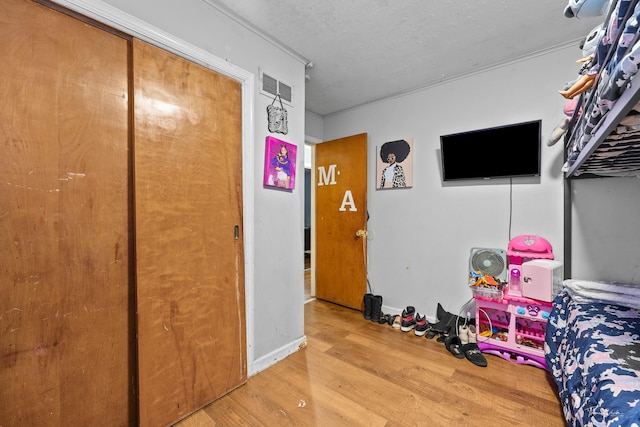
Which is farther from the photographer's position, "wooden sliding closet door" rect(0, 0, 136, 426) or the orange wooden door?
the orange wooden door

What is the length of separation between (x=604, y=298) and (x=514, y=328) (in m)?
0.59

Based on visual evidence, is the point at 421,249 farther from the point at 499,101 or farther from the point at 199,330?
the point at 199,330

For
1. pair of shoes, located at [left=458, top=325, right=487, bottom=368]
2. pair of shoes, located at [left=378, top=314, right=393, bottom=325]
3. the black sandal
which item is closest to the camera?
pair of shoes, located at [left=458, top=325, right=487, bottom=368]

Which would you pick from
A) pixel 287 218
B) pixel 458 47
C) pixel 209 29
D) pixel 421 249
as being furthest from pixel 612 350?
pixel 209 29

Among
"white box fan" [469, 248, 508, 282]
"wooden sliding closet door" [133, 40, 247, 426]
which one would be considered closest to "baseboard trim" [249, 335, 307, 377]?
"wooden sliding closet door" [133, 40, 247, 426]

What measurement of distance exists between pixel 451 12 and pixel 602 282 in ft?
6.83

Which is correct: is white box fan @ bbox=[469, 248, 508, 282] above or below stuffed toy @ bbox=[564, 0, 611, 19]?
below

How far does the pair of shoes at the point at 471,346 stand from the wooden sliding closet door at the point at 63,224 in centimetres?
224

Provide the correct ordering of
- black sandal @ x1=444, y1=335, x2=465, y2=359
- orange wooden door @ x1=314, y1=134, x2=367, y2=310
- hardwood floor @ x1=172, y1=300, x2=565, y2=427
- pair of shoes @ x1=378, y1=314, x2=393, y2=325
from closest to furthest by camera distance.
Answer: hardwood floor @ x1=172, y1=300, x2=565, y2=427 < black sandal @ x1=444, y1=335, x2=465, y2=359 < pair of shoes @ x1=378, y1=314, x2=393, y2=325 < orange wooden door @ x1=314, y1=134, x2=367, y2=310

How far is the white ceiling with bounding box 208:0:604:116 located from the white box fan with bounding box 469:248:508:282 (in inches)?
57.4

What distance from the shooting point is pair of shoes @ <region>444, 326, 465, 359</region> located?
2154 mm

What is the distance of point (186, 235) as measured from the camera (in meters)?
1.54

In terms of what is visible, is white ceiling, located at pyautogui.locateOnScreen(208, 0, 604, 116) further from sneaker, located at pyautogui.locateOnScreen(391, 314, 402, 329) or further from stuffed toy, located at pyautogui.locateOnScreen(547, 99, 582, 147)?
sneaker, located at pyautogui.locateOnScreen(391, 314, 402, 329)

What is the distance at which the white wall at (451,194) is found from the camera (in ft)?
7.09
